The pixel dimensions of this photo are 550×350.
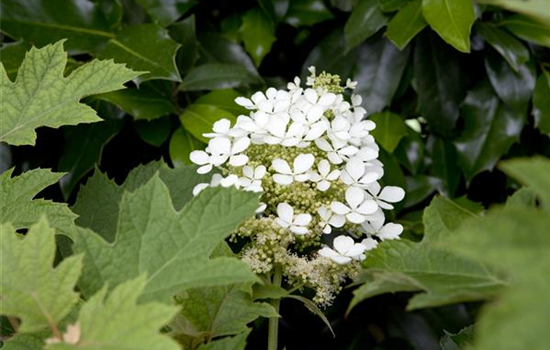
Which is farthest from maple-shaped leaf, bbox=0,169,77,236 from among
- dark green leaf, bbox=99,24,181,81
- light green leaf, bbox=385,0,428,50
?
Answer: light green leaf, bbox=385,0,428,50

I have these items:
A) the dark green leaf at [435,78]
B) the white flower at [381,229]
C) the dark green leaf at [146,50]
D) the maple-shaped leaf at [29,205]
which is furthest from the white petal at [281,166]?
the dark green leaf at [435,78]

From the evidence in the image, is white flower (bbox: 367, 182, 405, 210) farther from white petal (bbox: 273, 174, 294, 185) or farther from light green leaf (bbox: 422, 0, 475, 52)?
light green leaf (bbox: 422, 0, 475, 52)

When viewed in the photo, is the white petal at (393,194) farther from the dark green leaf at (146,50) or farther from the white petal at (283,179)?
the dark green leaf at (146,50)

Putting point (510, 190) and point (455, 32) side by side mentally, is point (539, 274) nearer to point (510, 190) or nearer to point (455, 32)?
point (455, 32)

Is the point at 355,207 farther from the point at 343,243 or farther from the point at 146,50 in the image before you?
the point at 146,50

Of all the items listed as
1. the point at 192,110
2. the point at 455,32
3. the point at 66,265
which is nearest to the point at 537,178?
the point at 66,265
